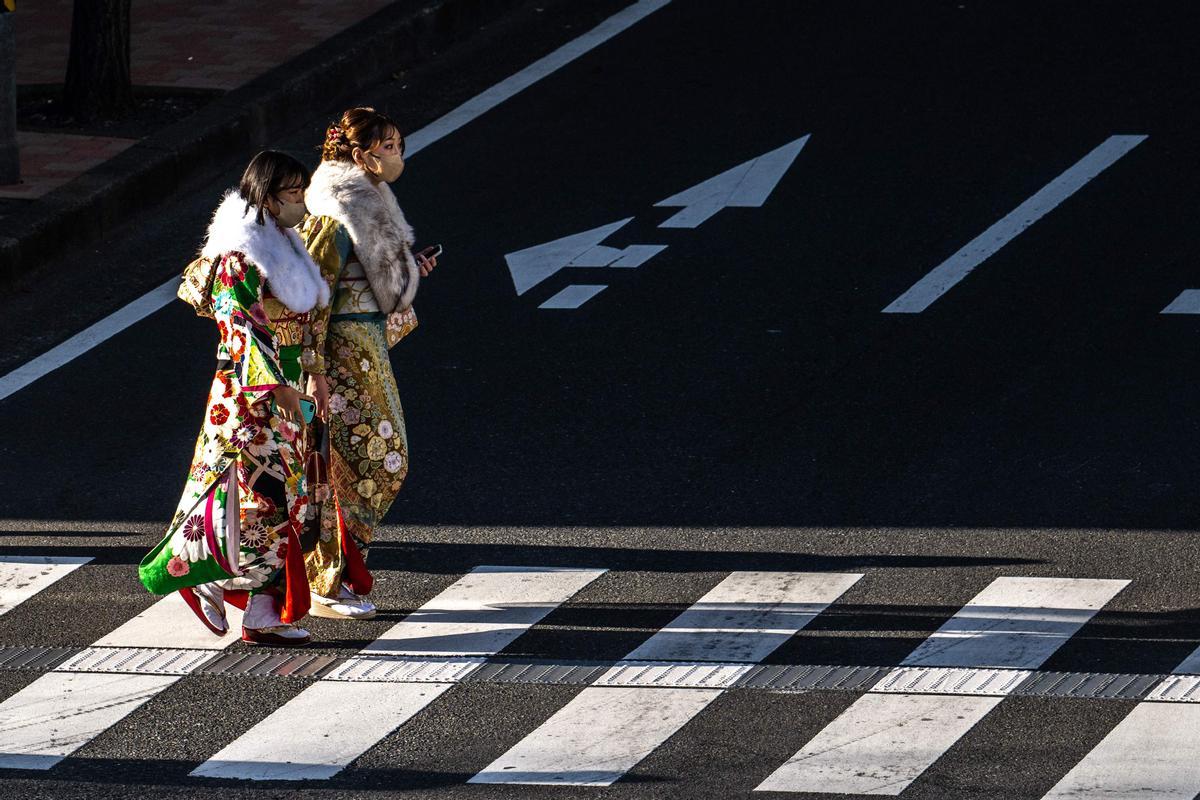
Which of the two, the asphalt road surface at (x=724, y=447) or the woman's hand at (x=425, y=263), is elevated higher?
the woman's hand at (x=425, y=263)

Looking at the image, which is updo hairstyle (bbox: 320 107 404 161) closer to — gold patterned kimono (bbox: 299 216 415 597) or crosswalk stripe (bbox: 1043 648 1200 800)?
gold patterned kimono (bbox: 299 216 415 597)

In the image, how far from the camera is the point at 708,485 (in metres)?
8.89

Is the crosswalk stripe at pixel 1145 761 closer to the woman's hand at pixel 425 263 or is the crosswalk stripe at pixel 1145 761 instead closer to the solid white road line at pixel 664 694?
the solid white road line at pixel 664 694

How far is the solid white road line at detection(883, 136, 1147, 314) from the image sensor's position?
425 inches

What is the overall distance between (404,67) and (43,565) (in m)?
6.99

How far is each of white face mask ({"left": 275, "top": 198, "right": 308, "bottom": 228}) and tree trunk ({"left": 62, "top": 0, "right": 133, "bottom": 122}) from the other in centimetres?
632

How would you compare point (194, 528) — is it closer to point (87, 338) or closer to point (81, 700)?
point (81, 700)

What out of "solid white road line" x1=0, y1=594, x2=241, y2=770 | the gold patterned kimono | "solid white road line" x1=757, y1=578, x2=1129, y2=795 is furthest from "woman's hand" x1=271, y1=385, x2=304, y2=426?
"solid white road line" x1=757, y1=578, x2=1129, y2=795

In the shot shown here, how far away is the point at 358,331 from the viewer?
25.6 feet

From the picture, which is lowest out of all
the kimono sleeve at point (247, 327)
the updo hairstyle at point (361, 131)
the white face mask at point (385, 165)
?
the kimono sleeve at point (247, 327)

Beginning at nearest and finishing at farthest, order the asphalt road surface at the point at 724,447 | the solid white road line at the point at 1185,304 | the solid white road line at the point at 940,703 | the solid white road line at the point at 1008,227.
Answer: the solid white road line at the point at 940,703 → the asphalt road surface at the point at 724,447 → the solid white road line at the point at 1185,304 → the solid white road line at the point at 1008,227

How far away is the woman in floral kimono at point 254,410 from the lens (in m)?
7.38

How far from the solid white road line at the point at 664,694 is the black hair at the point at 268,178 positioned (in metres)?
1.93

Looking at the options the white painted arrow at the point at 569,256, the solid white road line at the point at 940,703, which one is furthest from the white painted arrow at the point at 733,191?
the solid white road line at the point at 940,703
